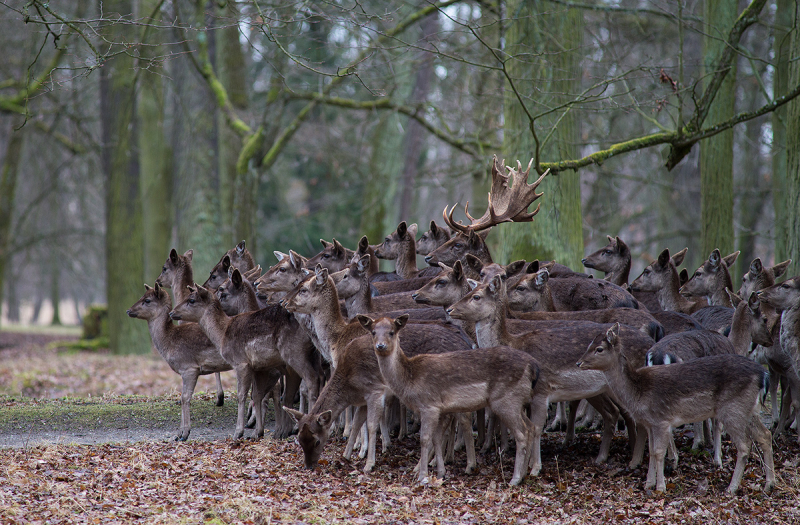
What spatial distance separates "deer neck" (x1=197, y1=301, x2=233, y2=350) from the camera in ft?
29.5

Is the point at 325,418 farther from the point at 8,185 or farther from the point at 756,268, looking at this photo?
the point at 8,185

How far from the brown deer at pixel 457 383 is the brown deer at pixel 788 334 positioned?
2.99m

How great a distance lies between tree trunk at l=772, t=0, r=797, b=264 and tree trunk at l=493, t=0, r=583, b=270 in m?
3.68

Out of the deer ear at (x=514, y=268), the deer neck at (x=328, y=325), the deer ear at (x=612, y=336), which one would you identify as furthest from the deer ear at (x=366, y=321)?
the deer ear at (x=514, y=268)

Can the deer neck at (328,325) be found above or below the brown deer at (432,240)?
below

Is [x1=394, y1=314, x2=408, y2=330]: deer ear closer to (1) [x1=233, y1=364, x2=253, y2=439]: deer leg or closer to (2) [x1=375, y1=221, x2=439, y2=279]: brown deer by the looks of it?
(1) [x1=233, y1=364, x2=253, y2=439]: deer leg

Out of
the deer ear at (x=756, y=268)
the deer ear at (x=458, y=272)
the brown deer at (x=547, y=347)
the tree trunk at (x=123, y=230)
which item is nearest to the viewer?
the brown deer at (x=547, y=347)

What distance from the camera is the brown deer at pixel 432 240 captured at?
11.4 meters

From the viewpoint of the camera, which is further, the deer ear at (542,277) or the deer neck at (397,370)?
the deer ear at (542,277)

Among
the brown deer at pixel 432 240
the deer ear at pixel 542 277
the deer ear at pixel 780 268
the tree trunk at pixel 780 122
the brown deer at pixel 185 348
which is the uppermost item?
the tree trunk at pixel 780 122

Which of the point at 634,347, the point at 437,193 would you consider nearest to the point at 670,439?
the point at 634,347

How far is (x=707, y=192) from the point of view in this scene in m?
13.4

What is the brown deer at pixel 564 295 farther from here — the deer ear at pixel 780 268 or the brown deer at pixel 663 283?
the deer ear at pixel 780 268

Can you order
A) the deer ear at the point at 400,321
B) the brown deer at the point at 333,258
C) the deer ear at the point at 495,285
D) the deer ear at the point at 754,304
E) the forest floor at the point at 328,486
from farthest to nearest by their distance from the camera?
1. the brown deer at the point at 333,258
2. the deer ear at the point at 754,304
3. the deer ear at the point at 495,285
4. the deer ear at the point at 400,321
5. the forest floor at the point at 328,486
